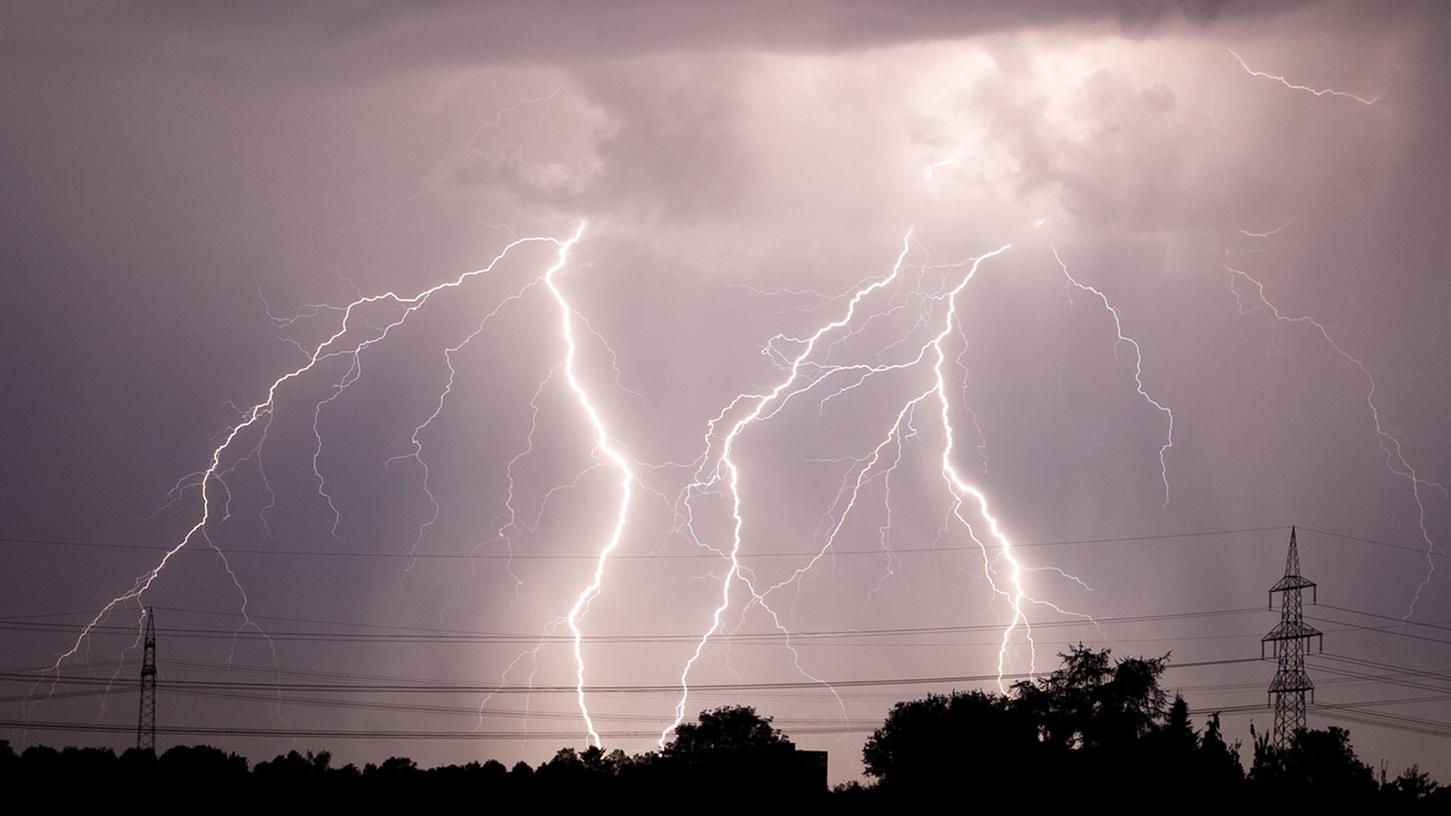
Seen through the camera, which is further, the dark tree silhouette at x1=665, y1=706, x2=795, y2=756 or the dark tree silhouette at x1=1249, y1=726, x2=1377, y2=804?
the dark tree silhouette at x1=665, y1=706, x2=795, y2=756

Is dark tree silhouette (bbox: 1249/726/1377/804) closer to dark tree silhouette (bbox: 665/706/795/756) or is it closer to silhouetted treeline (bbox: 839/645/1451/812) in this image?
silhouetted treeline (bbox: 839/645/1451/812)

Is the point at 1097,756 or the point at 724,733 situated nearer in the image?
the point at 1097,756

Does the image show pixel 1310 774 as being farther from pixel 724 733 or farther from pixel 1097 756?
pixel 724 733

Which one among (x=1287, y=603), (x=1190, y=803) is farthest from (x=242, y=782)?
(x=1287, y=603)

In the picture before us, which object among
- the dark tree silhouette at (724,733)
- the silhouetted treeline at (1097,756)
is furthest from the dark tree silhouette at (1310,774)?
the dark tree silhouette at (724,733)

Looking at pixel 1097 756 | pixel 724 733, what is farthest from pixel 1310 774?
pixel 724 733

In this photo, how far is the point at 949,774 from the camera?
55.4m

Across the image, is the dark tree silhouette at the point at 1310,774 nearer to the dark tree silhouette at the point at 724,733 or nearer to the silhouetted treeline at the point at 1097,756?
the silhouetted treeline at the point at 1097,756

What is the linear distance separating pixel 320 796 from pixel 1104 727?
93.2ft

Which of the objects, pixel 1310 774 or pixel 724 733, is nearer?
pixel 1310 774

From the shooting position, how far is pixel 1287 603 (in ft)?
176

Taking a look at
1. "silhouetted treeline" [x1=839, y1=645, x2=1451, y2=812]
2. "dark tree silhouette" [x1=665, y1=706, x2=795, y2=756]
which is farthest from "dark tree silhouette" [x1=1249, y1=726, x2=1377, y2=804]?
"dark tree silhouette" [x1=665, y1=706, x2=795, y2=756]

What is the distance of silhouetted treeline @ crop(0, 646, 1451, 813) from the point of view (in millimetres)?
43906

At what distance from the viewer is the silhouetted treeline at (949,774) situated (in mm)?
43906
